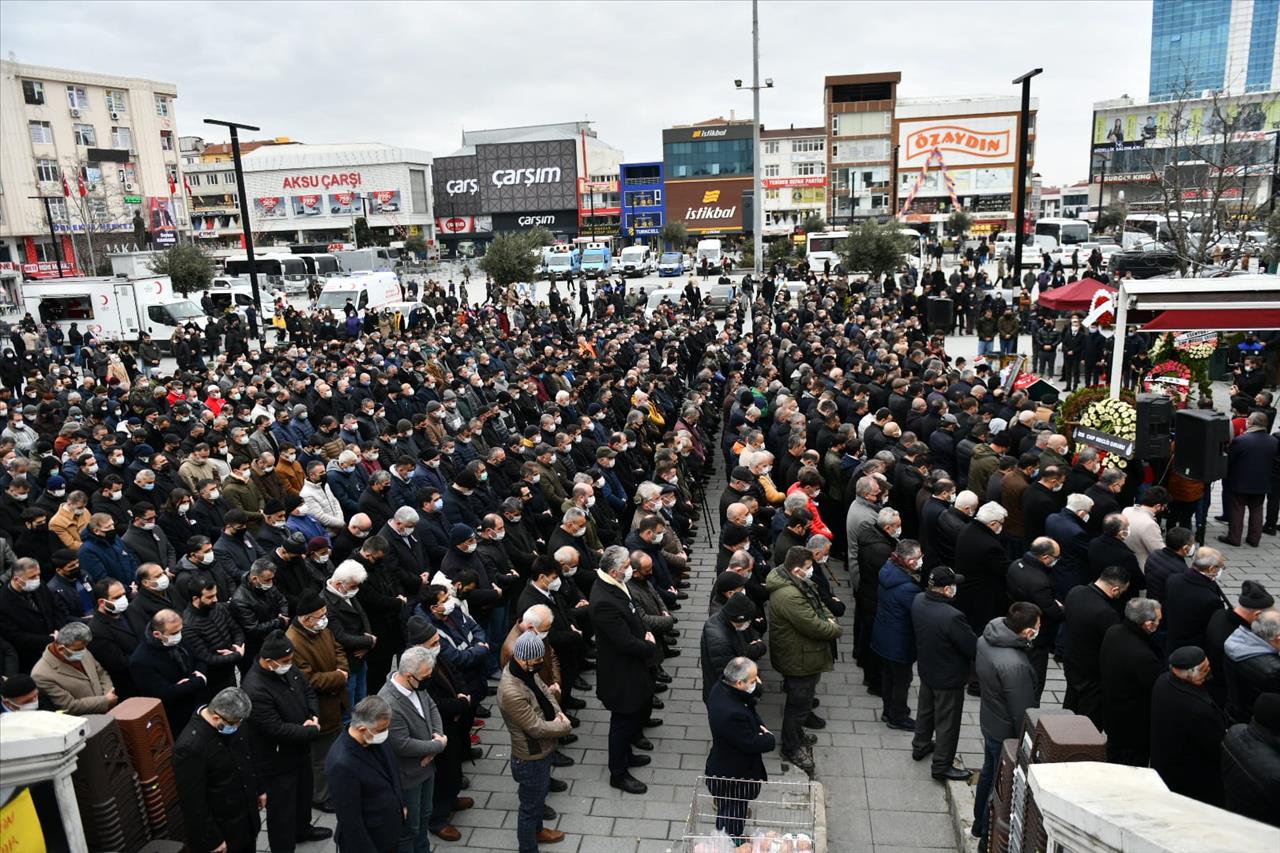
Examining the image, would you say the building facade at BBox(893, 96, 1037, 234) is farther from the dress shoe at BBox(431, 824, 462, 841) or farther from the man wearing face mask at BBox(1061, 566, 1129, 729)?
the dress shoe at BBox(431, 824, 462, 841)

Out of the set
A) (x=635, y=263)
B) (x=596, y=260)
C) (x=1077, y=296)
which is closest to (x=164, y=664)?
(x=1077, y=296)

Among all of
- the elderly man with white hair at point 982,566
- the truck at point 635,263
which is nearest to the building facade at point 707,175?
the truck at point 635,263

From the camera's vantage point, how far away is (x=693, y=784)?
616cm

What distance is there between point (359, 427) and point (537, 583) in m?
7.01

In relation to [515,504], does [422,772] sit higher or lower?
lower

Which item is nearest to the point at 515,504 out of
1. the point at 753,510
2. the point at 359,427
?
the point at 753,510

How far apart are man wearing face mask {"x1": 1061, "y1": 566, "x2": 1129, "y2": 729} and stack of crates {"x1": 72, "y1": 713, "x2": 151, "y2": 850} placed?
5491 millimetres

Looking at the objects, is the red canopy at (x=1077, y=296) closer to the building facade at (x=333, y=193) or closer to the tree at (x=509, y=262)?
the tree at (x=509, y=262)

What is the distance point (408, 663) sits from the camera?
16.2 feet

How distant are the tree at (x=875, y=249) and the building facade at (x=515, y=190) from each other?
5097cm

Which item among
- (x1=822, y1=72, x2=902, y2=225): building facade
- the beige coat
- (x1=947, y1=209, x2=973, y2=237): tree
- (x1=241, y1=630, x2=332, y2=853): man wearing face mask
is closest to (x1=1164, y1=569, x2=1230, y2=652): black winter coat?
(x1=241, y1=630, x2=332, y2=853): man wearing face mask

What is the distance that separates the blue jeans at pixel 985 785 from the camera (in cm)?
539

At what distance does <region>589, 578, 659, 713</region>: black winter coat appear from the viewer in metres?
5.94

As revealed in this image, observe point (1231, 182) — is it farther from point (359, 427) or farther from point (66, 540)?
point (66, 540)
